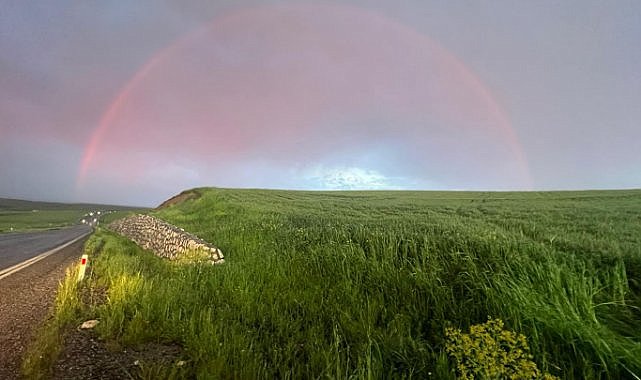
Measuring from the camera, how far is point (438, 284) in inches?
289

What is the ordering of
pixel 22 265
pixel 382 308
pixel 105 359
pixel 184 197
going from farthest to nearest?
1. pixel 184 197
2. pixel 22 265
3. pixel 382 308
4. pixel 105 359

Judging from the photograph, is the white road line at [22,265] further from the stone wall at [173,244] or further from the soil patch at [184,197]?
the soil patch at [184,197]

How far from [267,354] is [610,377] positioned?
14.7 feet

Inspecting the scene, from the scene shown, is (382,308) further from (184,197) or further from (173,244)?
(184,197)

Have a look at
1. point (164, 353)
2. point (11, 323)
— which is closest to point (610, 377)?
point (164, 353)

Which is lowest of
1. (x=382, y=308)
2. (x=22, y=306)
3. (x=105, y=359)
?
(x=105, y=359)

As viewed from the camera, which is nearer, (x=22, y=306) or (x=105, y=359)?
(x=105, y=359)

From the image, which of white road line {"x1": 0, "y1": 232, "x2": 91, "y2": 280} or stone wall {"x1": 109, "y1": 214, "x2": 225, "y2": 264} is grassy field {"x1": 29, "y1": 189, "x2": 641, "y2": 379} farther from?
white road line {"x1": 0, "y1": 232, "x2": 91, "y2": 280}

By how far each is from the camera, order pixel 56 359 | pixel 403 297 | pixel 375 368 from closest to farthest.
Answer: pixel 375 368 < pixel 56 359 < pixel 403 297

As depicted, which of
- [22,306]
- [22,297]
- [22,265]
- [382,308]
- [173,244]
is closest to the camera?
[382,308]

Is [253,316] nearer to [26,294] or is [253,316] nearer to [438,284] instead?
[438,284]

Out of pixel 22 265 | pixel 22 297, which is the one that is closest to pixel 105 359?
pixel 22 297

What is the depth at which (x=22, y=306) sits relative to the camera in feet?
26.0

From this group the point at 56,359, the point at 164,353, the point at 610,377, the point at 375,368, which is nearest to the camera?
the point at 610,377
